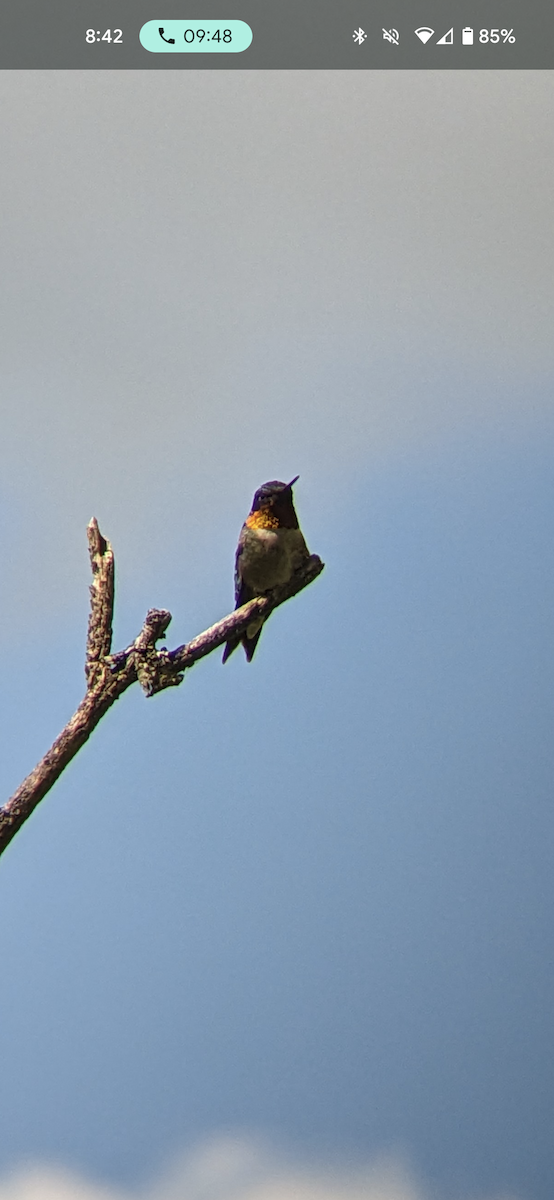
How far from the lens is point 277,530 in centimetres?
304

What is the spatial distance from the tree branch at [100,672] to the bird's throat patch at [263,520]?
78 centimetres

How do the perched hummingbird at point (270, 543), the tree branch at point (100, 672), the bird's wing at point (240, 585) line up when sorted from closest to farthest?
the tree branch at point (100, 672), the perched hummingbird at point (270, 543), the bird's wing at point (240, 585)

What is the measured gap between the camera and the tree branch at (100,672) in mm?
2240

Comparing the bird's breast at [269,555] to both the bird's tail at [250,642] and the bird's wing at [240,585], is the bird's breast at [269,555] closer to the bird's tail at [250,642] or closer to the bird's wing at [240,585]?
the bird's wing at [240,585]
